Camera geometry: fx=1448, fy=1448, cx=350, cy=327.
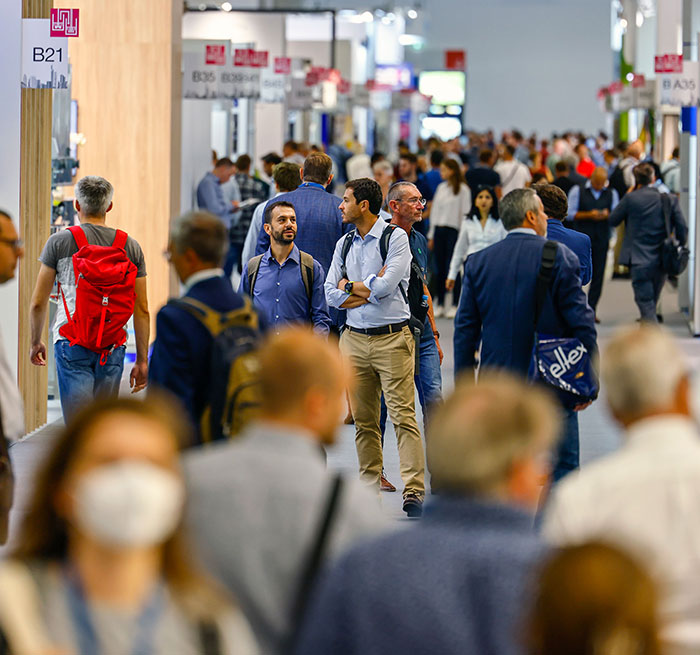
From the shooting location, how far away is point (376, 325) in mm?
6828

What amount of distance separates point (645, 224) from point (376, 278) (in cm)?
685

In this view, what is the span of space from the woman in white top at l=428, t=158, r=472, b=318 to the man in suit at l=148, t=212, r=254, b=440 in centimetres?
1027

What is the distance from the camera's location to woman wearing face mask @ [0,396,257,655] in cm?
225

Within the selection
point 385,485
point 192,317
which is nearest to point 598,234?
point 385,485

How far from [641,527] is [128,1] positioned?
1016 cm

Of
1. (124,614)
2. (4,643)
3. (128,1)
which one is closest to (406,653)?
(124,614)

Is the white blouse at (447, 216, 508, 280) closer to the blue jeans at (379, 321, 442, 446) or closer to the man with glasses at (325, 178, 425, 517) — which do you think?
the blue jeans at (379, 321, 442, 446)

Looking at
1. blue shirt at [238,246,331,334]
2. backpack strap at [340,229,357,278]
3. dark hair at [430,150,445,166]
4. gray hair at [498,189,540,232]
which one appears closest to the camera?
gray hair at [498,189,540,232]

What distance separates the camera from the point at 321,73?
961 inches

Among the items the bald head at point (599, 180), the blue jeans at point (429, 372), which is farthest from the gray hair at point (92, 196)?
the bald head at point (599, 180)


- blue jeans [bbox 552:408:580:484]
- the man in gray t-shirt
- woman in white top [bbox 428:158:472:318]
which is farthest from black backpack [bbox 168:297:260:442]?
woman in white top [bbox 428:158:472:318]

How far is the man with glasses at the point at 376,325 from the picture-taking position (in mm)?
6812

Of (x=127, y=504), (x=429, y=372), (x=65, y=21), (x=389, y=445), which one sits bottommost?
(x=389, y=445)

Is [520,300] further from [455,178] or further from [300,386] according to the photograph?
[455,178]
